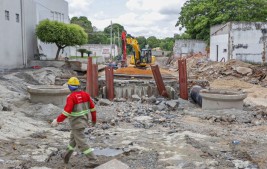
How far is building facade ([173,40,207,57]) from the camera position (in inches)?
1628

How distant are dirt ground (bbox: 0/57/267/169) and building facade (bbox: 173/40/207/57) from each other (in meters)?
28.3

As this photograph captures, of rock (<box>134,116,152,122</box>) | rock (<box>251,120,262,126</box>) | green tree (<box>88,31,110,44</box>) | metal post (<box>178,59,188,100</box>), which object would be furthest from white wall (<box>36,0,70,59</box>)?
green tree (<box>88,31,110,44</box>)

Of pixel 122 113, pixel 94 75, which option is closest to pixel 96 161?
pixel 122 113

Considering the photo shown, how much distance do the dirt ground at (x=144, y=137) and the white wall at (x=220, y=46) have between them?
56.3ft

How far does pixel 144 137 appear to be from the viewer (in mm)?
8539

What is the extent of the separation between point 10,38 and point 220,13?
2436 cm

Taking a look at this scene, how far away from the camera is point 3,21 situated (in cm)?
2100

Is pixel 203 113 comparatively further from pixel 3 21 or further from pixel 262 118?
pixel 3 21

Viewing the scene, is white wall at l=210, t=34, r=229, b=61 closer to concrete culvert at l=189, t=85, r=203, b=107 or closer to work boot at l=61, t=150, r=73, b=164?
concrete culvert at l=189, t=85, r=203, b=107

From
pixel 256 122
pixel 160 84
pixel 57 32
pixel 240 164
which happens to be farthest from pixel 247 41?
pixel 240 164

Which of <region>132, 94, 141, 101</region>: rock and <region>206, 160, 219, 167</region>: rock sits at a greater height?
<region>132, 94, 141, 101</region>: rock

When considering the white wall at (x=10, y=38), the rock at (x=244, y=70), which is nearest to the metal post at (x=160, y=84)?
the white wall at (x=10, y=38)

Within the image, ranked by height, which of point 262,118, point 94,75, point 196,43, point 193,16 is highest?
point 193,16

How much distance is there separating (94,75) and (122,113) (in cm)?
420
